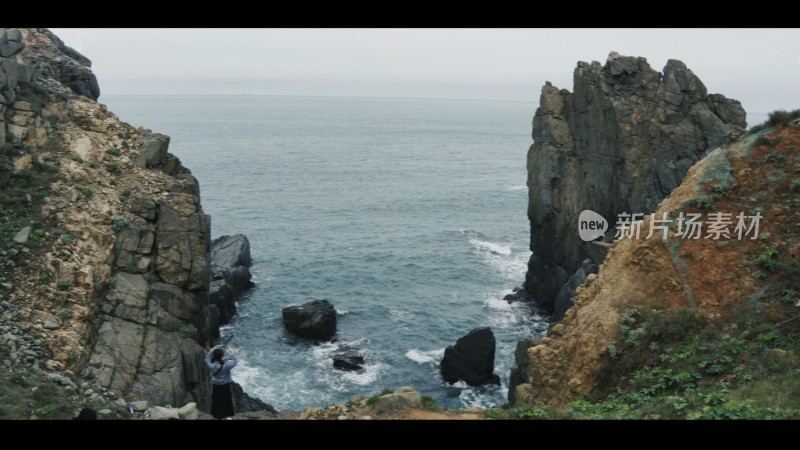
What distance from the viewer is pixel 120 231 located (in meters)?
26.4

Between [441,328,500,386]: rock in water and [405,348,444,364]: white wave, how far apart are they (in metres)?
2.59

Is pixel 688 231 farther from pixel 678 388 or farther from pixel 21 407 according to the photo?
pixel 21 407

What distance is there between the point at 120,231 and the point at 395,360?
24978 millimetres

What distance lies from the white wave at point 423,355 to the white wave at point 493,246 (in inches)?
1139

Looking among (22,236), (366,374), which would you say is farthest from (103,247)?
(366,374)

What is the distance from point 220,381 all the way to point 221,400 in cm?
104

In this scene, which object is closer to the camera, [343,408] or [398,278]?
[343,408]

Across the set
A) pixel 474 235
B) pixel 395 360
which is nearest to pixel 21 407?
pixel 395 360

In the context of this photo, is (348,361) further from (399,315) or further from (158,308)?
(158,308)

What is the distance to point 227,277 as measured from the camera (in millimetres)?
56781

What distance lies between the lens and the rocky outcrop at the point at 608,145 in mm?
50562

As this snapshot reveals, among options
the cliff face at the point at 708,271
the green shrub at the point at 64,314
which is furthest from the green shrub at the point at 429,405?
the green shrub at the point at 64,314
